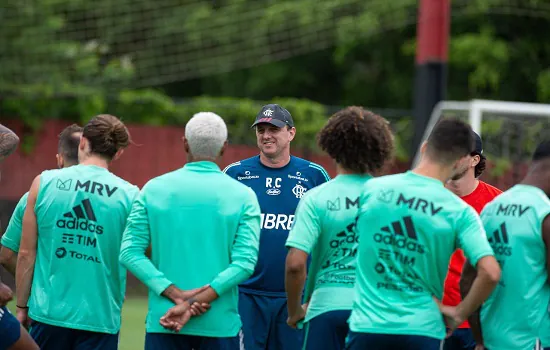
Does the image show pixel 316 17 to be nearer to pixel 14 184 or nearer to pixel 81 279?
pixel 14 184

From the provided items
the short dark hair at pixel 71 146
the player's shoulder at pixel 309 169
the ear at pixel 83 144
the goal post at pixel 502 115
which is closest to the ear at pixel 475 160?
A: the player's shoulder at pixel 309 169

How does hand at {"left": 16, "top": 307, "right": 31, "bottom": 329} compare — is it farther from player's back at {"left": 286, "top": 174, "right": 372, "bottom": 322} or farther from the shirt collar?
player's back at {"left": 286, "top": 174, "right": 372, "bottom": 322}

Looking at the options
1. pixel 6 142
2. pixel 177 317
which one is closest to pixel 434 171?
pixel 177 317

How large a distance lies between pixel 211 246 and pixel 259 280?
6.16 ft

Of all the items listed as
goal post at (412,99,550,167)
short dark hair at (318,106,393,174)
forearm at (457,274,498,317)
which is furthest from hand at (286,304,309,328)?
goal post at (412,99,550,167)

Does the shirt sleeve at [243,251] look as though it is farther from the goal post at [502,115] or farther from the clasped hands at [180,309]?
the goal post at [502,115]

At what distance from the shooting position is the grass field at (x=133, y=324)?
1170cm

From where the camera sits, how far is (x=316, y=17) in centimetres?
2044

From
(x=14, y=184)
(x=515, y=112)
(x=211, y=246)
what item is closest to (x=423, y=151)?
(x=211, y=246)

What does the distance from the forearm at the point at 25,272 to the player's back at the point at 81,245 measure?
140 millimetres

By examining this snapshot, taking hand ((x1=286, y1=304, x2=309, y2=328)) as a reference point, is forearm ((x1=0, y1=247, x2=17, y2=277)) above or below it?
above

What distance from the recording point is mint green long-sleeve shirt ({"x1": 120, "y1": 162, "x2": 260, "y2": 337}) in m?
5.78

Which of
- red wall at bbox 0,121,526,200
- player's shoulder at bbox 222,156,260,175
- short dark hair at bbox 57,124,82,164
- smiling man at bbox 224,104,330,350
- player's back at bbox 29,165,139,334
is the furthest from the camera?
red wall at bbox 0,121,526,200

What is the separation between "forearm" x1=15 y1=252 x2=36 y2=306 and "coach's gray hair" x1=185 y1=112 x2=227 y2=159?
1.38m
